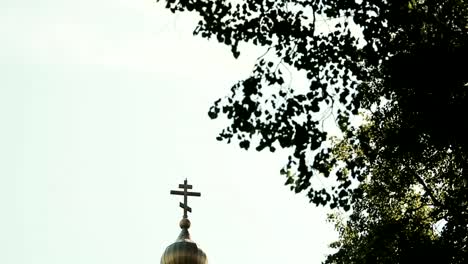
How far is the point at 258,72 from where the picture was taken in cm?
1056

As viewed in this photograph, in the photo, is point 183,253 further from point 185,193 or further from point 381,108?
point 381,108

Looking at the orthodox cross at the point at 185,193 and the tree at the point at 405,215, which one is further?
the orthodox cross at the point at 185,193

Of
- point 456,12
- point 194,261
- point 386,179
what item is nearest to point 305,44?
point 456,12

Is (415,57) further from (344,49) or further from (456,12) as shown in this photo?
(344,49)

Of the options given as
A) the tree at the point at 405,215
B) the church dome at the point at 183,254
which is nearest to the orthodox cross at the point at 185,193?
the church dome at the point at 183,254

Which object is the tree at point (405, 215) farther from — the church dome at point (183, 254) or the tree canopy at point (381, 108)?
the church dome at point (183, 254)

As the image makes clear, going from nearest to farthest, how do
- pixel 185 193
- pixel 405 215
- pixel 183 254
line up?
pixel 405 215, pixel 183 254, pixel 185 193

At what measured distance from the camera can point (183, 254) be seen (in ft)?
96.1

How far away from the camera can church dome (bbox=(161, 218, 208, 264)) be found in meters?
29.3

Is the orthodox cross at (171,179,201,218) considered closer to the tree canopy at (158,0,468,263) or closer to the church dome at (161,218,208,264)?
the church dome at (161,218,208,264)

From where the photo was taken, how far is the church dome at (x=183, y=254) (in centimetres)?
2930

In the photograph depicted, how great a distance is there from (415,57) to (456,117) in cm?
152

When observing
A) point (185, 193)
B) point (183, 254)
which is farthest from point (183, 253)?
point (185, 193)

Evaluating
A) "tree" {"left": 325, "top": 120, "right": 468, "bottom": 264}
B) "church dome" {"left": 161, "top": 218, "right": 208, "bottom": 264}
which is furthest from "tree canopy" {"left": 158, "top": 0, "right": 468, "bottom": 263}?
"church dome" {"left": 161, "top": 218, "right": 208, "bottom": 264}
